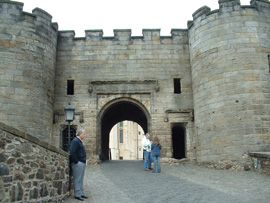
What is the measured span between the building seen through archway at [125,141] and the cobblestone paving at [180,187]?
39.8 metres

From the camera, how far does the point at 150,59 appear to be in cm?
1564

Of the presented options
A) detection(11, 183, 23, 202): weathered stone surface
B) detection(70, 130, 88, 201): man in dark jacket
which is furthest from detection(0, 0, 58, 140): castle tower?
detection(11, 183, 23, 202): weathered stone surface

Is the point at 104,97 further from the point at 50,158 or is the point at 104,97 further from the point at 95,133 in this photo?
the point at 50,158

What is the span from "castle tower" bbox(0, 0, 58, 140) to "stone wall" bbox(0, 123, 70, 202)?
21.3 feet

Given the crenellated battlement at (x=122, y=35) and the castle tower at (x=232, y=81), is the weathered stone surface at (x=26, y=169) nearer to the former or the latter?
the castle tower at (x=232, y=81)

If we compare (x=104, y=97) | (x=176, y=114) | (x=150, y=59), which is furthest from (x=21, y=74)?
(x=176, y=114)

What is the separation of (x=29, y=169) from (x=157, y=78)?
34.2 ft

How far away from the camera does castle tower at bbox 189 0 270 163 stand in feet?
40.0

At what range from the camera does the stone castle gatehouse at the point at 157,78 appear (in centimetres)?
1255

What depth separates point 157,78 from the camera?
15383 millimetres

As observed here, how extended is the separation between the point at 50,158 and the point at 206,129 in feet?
26.8

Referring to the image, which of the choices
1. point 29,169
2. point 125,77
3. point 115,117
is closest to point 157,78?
point 125,77

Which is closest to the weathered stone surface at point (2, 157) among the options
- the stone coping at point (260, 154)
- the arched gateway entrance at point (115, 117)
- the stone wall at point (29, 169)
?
the stone wall at point (29, 169)

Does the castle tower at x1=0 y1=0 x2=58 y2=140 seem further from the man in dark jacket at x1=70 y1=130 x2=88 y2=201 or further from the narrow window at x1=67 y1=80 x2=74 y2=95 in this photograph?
the man in dark jacket at x1=70 y1=130 x2=88 y2=201
